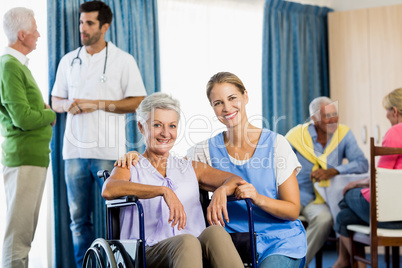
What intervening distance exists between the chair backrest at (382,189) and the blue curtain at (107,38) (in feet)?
5.78

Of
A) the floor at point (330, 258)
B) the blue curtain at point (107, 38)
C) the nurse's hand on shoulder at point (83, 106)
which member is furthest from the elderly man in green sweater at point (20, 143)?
the floor at point (330, 258)

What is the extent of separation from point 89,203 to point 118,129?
50 centimetres

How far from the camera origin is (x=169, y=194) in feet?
A: 5.99

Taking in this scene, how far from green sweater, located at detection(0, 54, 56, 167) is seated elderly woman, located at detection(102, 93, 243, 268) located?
891mm

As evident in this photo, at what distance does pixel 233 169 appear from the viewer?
2.11m

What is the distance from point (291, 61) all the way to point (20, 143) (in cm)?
280

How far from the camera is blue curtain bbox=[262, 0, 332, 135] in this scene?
15.1 feet

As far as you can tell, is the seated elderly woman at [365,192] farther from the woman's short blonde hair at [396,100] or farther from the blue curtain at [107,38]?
the blue curtain at [107,38]

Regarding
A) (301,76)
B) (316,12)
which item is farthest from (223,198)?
(316,12)

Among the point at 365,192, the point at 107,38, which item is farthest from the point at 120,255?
the point at 107,38

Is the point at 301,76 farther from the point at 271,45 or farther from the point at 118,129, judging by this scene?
the point at 118,129

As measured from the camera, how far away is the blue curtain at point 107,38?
134 inches

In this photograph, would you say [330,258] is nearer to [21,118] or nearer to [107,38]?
[107,38]

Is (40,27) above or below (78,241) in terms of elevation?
above
